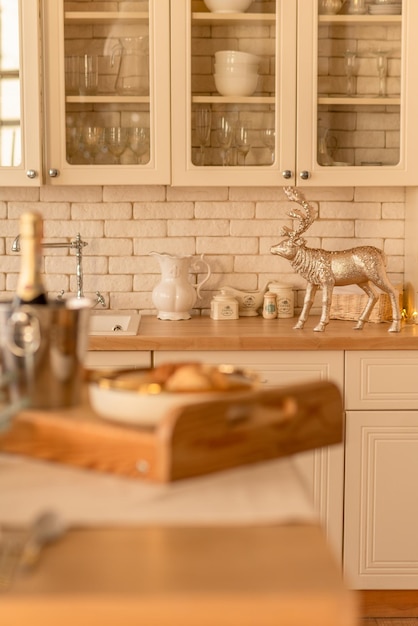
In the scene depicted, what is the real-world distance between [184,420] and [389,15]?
245 cm

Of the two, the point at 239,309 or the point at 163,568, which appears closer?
the point at 163,568

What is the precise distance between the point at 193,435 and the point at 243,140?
221 cm

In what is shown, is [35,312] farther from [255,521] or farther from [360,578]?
[360,578]

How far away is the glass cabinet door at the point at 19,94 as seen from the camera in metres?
3.12

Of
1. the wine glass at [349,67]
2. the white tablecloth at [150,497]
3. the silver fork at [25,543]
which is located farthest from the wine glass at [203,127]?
the silver fork at [25,543]

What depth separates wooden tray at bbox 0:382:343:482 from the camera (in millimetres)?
1146

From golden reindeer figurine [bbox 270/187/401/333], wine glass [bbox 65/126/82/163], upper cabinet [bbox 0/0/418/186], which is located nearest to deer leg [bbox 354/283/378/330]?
golden reindeer figurine [bbox 270/187/401/333]

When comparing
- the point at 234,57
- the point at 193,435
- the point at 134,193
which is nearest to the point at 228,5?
the point at 234,57

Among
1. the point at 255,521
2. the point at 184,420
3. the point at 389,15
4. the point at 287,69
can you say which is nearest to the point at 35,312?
the point at 184,420

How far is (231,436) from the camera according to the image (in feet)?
3.94

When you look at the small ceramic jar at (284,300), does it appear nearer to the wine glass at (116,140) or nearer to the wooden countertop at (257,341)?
the wooden countertop at (257,341)

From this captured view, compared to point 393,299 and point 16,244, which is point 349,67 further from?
point 16,244

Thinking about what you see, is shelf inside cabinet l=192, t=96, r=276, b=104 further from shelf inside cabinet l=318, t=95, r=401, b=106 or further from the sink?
the sink

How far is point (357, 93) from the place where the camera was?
3.24 m
